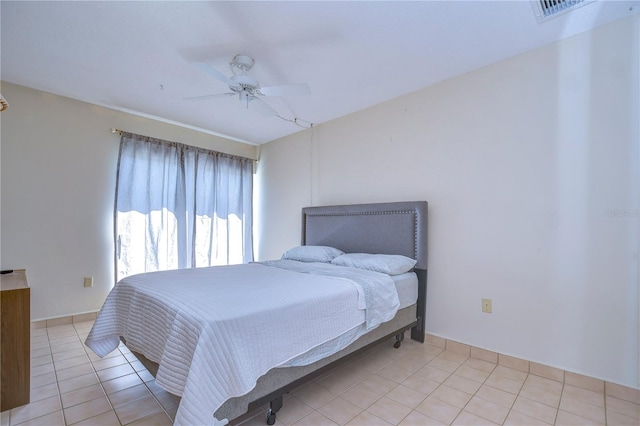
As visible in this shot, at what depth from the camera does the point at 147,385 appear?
6.38 ft

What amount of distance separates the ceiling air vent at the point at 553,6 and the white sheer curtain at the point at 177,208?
386cm

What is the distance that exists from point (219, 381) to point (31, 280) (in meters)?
3.05

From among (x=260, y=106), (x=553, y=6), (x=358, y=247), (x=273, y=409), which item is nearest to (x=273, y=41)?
(x=260, y=106)

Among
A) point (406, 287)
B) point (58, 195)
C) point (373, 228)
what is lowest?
point (406, 287)

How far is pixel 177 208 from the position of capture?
3875 millimetres

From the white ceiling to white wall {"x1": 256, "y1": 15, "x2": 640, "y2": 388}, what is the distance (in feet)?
0.88

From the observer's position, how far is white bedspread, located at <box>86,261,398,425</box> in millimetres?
1240

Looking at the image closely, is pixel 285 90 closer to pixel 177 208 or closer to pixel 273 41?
pixel 273 41

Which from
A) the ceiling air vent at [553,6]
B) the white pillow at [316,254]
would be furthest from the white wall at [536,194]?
the white pillow at [316,254]

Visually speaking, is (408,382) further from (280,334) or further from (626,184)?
(626,184)

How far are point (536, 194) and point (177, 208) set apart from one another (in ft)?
12.9

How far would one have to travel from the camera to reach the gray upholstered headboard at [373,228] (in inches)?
107

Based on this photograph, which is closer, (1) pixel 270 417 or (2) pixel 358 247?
(1) pixel 270 417

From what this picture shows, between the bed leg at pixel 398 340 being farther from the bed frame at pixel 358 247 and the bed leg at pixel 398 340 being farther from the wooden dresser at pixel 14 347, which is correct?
the wooden dresser at pixel 14 347
